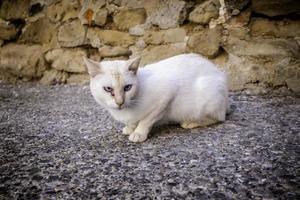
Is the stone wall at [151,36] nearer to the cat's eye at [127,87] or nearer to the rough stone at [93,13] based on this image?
the rough stone at [93,13]

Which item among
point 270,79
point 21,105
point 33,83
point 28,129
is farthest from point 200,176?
point 33,83

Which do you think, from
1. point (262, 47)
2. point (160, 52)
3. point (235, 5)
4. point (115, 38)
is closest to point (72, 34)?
point (115, 38)

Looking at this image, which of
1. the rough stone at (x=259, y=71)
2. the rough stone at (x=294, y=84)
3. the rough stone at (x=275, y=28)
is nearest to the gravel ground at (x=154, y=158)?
the rough stone at (x=294, y=84)

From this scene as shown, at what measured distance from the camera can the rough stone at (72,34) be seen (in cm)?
433

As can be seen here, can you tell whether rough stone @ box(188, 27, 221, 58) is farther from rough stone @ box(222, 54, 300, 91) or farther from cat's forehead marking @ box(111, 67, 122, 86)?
cat's forehead marking @ box(111, 67, 122, 86)

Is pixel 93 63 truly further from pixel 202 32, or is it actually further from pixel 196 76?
pixel 202 32

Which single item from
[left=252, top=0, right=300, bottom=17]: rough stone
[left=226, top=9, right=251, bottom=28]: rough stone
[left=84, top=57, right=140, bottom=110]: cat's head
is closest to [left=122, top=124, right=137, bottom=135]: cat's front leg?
[left=84, top=57, right=140, bottom=110]: cat's head

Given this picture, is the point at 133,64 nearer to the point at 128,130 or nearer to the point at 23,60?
the point at 128,130

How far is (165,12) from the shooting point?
12.7ft

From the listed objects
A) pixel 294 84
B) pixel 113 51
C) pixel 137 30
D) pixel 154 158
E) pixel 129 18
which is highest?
pixel 129 18

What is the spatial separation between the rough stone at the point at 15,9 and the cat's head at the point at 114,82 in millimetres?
2740

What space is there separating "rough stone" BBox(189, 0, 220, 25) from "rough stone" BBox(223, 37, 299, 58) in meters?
0.32

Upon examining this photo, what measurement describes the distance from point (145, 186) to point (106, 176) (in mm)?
261

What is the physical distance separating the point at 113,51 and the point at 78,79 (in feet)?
2.14
